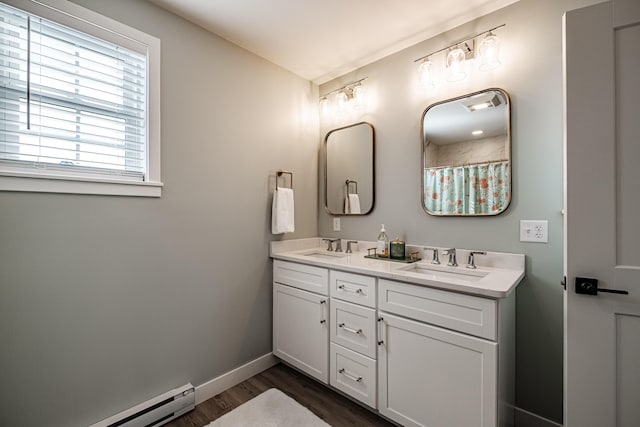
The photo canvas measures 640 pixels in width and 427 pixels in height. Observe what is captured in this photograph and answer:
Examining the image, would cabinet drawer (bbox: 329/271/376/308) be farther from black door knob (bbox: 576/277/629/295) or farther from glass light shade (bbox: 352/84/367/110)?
glass light shade (bbox: 352/84/367/110)

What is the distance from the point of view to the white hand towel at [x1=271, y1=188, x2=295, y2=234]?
7.32 ft

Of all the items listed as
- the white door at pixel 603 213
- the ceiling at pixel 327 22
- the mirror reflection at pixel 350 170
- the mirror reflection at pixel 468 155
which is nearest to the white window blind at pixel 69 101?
the ceiling at pixel 327 22

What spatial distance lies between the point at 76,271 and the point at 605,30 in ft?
8.56

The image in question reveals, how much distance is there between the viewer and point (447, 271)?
1740 mm

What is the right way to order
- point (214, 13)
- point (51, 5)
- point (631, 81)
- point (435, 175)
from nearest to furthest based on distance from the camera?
point (631, 81) < point (51, 5) < point (214, 13) < point (435, 175)

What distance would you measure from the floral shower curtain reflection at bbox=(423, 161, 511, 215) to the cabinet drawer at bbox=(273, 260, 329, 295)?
2.92ft

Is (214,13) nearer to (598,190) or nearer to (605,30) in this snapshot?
(605,30)

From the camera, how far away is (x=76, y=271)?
4.65 feet

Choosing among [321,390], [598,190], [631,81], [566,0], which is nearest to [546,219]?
[598,190]

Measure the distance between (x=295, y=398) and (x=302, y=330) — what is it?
42 cm

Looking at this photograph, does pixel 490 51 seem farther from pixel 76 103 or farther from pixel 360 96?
pixel 76 103

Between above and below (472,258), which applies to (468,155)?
above

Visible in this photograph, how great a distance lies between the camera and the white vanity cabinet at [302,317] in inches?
74.5

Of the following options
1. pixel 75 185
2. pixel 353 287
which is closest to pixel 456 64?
pixel 353 287
